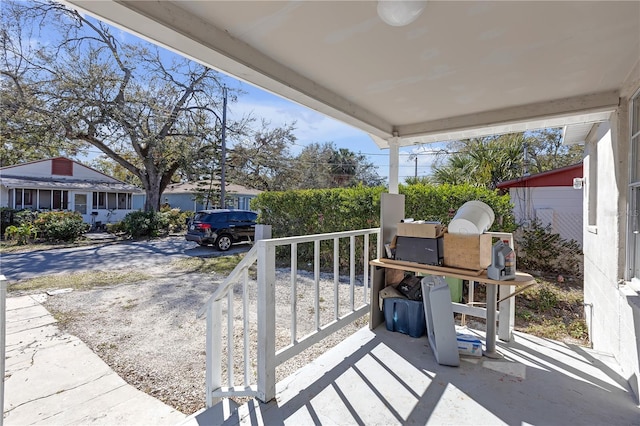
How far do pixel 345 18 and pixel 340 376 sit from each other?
232cm

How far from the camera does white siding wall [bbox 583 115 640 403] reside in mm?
2121

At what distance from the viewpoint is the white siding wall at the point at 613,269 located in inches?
83.5

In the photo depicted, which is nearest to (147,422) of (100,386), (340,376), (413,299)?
(100,386)

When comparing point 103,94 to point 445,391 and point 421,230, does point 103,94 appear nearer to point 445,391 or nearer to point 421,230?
point 421,230

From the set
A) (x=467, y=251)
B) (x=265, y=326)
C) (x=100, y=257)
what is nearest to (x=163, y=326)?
(x=265, y=326)

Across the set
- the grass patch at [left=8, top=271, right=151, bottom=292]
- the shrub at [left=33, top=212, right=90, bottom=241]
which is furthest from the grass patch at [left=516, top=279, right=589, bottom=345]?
the shrub at [left=33, top=212, right=90, bottom=241]

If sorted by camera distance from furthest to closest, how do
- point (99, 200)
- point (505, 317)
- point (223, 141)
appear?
point (99, 200) < point (223, 141) < point (505, 317)

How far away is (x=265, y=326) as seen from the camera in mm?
1994

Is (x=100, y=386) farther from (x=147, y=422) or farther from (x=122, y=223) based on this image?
(x=122, y=223)

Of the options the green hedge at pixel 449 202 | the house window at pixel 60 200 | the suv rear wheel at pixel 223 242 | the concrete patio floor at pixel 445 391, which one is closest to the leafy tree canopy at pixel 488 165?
the green hedge at pixel 449 202

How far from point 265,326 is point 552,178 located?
24.1 feet

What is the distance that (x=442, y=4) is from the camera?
1.51m

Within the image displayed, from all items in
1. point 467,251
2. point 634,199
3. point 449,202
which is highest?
point 449,202

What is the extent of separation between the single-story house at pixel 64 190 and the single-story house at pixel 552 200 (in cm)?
1839
